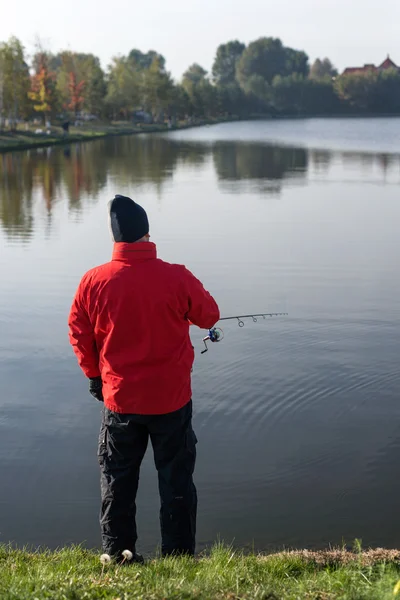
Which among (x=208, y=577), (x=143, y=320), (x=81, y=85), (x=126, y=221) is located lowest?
(x=208, y=577)

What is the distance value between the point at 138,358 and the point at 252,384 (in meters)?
4.04

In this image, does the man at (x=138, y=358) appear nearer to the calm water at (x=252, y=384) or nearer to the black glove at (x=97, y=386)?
the black glove at (x=97, y=386)

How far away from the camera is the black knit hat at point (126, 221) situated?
15.3 ft

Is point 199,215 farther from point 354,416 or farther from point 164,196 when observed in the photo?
point 354,416

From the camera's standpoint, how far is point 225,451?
6.91m

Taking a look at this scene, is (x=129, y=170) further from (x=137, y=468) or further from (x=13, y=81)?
(x=13, y=81)

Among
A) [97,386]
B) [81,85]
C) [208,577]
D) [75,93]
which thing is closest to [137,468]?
[97,386]

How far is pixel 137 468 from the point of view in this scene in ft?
15.5

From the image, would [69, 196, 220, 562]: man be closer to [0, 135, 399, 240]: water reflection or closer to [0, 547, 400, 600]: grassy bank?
[0, 547, 400, 600]: grassy bank

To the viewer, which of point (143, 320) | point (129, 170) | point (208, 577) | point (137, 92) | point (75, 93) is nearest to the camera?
point (208, 577)

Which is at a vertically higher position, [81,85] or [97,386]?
[81,85]

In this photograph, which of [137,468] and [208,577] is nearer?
[208,577]

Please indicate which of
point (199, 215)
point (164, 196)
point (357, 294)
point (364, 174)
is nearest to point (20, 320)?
point (357, 294)

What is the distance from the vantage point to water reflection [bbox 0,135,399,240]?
25.1m
